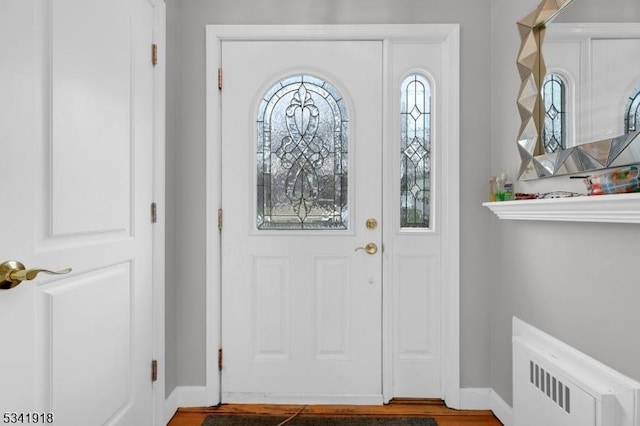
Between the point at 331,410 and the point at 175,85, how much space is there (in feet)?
6.43

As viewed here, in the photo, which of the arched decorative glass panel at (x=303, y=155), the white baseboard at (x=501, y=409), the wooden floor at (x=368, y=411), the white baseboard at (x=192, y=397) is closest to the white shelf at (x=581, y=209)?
the arched decorative glass panel at (x=303, y=155)

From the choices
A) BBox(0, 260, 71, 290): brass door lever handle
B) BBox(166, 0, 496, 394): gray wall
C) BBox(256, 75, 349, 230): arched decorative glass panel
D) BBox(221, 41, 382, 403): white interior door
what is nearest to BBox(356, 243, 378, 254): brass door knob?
BBox(221, 41, 382, 403): white interior door

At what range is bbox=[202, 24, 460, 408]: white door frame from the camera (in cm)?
209

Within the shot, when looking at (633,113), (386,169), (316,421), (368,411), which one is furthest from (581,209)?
(316,421)

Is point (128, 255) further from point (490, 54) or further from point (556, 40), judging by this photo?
point (490, 54)

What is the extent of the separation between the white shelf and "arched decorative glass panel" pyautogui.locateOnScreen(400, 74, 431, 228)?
1.62 feet

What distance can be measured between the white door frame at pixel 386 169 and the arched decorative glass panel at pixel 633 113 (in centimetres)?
93

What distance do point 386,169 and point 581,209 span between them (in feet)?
3.30

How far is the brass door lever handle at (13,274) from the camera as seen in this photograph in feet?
3.20

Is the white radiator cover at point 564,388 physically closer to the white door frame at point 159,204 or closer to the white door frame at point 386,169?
the white door frame at point 386,169

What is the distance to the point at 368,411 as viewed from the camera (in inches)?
81.9

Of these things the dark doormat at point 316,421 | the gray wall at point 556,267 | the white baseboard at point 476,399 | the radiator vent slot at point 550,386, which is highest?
the gray wall at point 556,267

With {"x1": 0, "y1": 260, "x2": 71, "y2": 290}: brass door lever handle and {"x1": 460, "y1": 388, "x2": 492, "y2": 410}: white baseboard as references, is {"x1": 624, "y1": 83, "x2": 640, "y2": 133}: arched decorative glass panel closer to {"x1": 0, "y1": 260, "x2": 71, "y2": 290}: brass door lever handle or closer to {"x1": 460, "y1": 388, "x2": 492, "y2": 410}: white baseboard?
{"x1": 460, "y1": 388, "x2": 492, "y2": 410}: white baseboard

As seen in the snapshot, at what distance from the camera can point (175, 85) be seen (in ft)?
6.80
